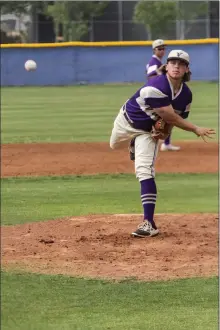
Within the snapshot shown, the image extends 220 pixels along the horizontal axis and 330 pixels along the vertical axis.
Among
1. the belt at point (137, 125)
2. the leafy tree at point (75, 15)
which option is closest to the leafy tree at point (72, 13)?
the leafy tree at point (75, 15)

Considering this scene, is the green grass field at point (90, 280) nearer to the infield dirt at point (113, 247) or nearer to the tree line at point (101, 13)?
the infield dirt at point (113, 247)

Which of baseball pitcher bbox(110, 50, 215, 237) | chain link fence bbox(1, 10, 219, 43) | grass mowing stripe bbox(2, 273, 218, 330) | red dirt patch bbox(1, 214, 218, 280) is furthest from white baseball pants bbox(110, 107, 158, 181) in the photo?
chain link fence bbox(1, 10, 219, 43)

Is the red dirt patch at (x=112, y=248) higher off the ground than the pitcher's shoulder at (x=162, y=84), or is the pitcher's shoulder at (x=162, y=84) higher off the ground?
the pitcher's shoulder at (x=162, y=84)

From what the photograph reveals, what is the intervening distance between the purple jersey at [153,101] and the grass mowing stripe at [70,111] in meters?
8.49

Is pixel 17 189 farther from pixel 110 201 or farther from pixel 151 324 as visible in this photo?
pixel 151 324

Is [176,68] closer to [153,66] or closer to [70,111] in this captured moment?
[153,66]

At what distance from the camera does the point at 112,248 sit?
701 cm

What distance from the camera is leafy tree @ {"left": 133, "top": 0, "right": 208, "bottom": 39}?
42.0 metres

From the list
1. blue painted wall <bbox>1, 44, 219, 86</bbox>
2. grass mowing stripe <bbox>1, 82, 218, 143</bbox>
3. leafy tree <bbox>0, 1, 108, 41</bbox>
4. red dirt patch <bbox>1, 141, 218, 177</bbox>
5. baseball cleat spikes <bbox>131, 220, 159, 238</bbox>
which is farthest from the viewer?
leafy tree <bbox>0, 1, 108, 41</bbox>

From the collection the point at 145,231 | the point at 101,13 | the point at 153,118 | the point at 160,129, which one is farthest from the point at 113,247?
the point at 101,13

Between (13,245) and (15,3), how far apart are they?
1075 inches

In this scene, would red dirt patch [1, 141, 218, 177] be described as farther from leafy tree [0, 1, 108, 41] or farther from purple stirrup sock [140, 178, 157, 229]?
leafy tree [0, 1, 108, 41]

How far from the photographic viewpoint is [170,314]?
4.90m

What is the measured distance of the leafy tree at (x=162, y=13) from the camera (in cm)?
4203
